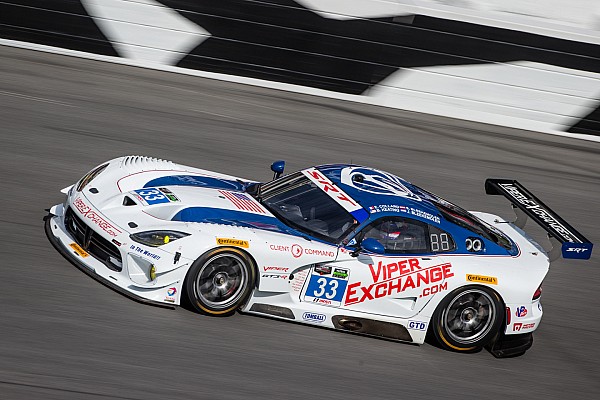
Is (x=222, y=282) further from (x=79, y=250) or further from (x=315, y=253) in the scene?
(x=79, y=250)

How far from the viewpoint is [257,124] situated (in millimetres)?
Answer: 12320

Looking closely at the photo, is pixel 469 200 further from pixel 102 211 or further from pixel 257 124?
pixel 102 211

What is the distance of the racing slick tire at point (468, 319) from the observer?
727 cm

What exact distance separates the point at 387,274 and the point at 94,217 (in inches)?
99.5

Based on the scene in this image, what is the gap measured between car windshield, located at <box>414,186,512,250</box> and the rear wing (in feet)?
1.14

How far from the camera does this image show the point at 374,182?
305 inches

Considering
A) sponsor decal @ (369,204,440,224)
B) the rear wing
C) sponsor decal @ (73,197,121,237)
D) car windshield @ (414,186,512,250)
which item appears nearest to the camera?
sponsor decal @ (73,197,121,237)

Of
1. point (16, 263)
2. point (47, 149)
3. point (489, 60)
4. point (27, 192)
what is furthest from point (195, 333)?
point (489, 60)

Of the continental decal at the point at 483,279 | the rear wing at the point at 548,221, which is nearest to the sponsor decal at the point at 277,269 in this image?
the continental decal at the point at 483,279

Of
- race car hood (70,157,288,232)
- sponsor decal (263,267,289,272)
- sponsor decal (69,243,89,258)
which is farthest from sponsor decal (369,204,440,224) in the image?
sponsor decal (69,243,89,258)

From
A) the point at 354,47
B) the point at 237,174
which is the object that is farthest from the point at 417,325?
the point at 354,47

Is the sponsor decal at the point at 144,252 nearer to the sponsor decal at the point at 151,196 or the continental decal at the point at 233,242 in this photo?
the continental decal at the point at 233,242

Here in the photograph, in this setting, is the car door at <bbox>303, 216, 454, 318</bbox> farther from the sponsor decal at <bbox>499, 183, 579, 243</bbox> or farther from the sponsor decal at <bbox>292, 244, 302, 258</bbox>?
the sponsor decal at <bbox>499, 183, 579, 243</bbox>

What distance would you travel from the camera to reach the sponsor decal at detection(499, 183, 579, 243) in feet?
25.2
